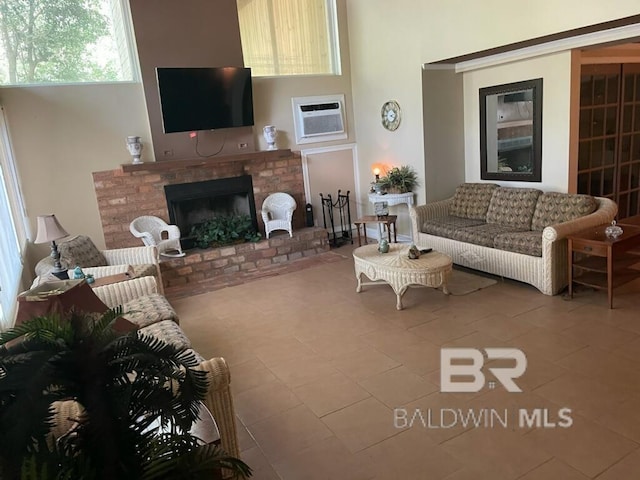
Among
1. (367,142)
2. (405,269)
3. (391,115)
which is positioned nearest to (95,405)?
(405,269)

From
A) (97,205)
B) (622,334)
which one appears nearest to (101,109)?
(97,205)

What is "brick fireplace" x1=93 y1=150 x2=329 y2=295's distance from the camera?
589cm

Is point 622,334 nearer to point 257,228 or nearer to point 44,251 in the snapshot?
point 257,228

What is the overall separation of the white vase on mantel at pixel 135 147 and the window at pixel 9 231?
1260mm

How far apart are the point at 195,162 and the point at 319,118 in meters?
2.02

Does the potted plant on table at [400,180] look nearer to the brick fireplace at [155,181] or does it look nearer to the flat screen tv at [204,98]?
the brick fireplace at [155,181]

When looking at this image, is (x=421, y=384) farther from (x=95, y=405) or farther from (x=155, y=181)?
(x=155, y=181)

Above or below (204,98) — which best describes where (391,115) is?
below

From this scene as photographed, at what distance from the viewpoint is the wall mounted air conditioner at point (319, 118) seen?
22.7 feet

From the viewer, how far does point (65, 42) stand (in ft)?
18.3

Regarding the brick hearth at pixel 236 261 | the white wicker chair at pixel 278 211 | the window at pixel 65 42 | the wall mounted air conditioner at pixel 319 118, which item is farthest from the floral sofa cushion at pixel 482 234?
the window at pixel 65 42

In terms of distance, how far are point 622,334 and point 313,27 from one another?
5.64 metres

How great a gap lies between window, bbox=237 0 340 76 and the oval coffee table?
3546 millimetres

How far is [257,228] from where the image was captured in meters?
6.80
